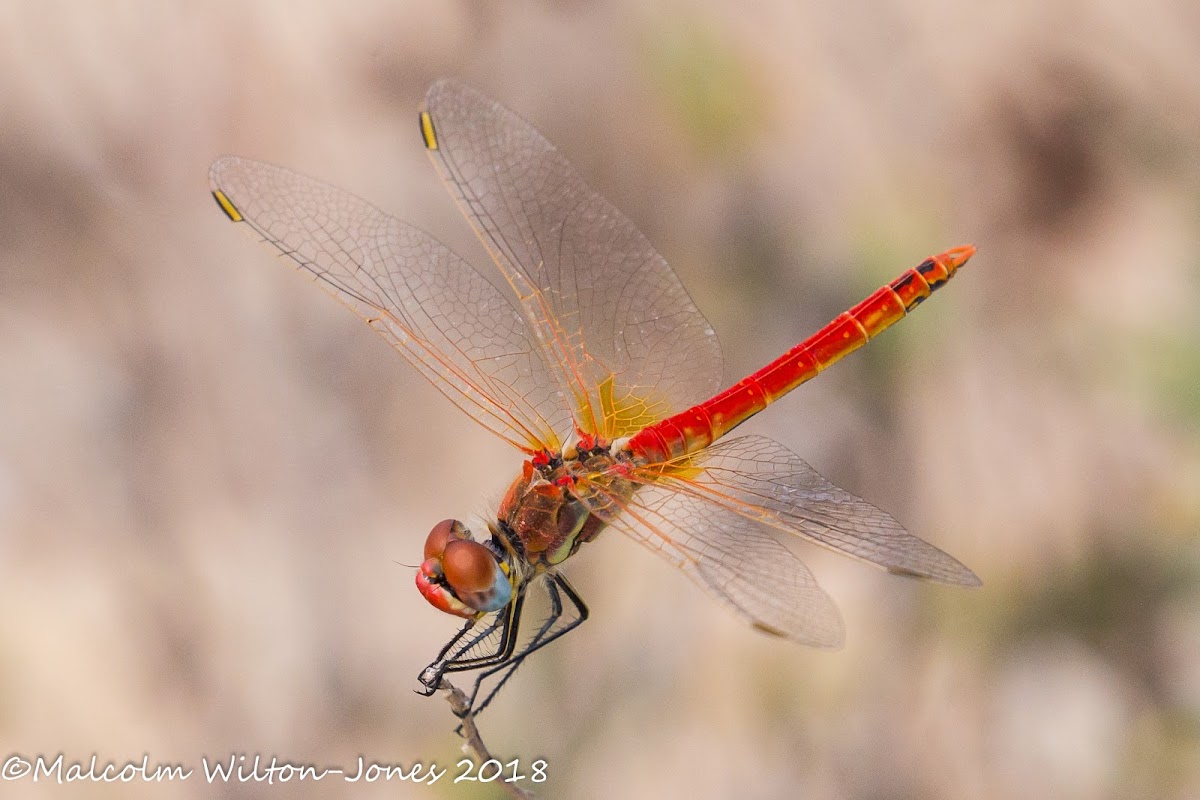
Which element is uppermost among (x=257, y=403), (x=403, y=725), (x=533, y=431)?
(x=533, y=431)

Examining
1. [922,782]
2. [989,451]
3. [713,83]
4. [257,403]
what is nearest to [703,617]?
[922,782]

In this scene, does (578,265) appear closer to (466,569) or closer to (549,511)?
(549,511)

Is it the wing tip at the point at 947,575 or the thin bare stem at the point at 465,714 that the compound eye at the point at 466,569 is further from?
the wing tip at the point at 947,575

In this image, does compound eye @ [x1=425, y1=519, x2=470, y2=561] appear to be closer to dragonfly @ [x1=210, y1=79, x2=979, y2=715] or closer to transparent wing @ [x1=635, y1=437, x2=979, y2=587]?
dragonfly @ [x1=210, y1=79, x2=979, y2=715]

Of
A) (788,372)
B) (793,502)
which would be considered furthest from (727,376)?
(793,502)

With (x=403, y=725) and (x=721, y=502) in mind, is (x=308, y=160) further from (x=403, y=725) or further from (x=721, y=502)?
(x=721, y=502)

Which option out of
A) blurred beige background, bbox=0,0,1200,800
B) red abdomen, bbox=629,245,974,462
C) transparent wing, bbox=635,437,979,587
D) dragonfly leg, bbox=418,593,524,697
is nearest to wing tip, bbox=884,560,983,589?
transparent wing, bbox=635,437,979,587
